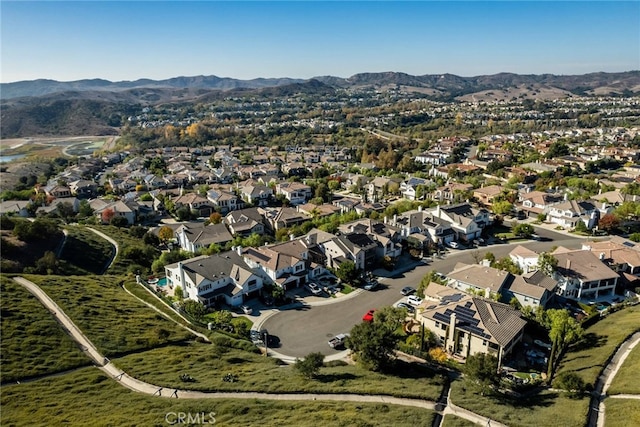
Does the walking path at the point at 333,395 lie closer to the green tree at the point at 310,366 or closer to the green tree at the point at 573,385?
the green tree at the point at 573,385

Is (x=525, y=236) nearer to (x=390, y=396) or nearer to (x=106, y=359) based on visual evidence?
(x=390, y=396)

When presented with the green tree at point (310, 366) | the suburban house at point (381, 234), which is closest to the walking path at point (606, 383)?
the green tree at point (310, 366)

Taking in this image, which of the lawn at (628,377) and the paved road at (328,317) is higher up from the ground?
the lawn at (628,377)

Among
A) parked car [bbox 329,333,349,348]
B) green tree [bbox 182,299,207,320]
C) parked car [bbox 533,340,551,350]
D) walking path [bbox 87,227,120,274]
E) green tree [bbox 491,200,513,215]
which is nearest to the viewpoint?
parked car [bbox 533,340,551,350]

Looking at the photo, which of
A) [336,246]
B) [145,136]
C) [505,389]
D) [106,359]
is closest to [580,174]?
[336,246]

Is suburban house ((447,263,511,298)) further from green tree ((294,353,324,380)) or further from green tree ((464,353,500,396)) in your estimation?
green tree ((294,353,324,380))

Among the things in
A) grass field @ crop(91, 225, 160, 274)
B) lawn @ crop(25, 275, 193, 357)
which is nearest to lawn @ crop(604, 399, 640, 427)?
lawn @ crop(25, 275, 193, 357)
